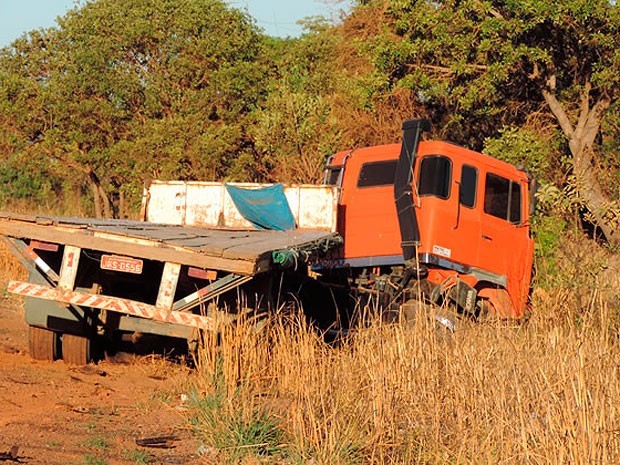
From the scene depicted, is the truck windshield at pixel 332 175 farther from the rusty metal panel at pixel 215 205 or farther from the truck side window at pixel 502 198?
the truck side window at pixel 502 198

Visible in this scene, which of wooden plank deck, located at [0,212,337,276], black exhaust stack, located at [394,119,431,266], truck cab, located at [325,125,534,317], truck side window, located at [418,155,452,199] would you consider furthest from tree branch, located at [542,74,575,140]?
wooden plank deck, located at [0,212,337,276]

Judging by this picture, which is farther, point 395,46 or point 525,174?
point 395,46

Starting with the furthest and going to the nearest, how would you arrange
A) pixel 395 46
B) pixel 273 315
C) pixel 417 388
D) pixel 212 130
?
pixel 212 130 → pixel 395 46 → pixel 273 315 → pixel 417 388

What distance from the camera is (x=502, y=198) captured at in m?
12.7

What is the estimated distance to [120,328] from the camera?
29.1ft

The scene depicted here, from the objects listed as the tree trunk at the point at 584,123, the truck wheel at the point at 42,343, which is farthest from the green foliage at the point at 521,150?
the truck wheel at the point at 42,343

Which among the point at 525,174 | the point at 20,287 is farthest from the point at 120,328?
the point at 525,174

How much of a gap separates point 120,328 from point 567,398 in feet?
16.2

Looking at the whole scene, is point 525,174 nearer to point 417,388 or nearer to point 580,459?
point 417,388

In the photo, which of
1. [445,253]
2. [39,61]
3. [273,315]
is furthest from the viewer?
[39,61]

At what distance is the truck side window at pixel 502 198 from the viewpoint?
12.5 m

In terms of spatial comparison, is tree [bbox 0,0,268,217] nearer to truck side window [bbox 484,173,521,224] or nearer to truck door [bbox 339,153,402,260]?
truck door [bbox 339,153,402,260]

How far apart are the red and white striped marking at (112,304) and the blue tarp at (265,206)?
4.07 metres

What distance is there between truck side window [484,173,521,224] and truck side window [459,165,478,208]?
244 mm
